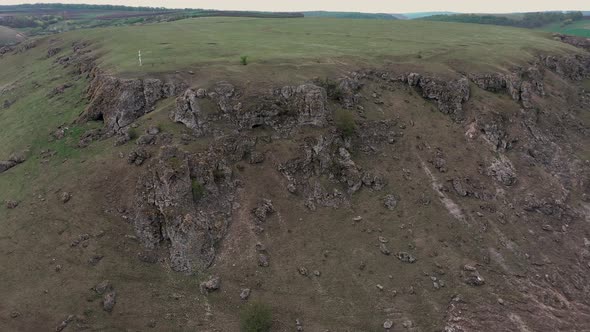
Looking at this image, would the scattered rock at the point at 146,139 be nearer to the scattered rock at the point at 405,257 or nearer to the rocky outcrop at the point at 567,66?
the scattered rock at the point at 405,257

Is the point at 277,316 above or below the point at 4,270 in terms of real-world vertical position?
below

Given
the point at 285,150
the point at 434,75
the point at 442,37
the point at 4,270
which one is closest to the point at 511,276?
the point at 285,150

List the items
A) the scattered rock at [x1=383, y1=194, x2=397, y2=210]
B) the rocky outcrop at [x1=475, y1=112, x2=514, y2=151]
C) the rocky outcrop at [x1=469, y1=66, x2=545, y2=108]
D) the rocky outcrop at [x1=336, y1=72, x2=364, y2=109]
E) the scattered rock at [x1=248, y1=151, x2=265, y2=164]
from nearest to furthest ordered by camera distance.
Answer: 1. the scattered rock at [x1=383, y1=194, x2=397, y2=210]
2. the scattered rock at [x1=248, y1=151, x2=265, y2=164]
3. the rocky outcrop at [x1=336, y1=72, x2=364, y2=109]
4. the rocky outcrop at [x1=475, y1=112, x2=514, y2=151]
5. the rocky outcrop at [x1=469, y1=66, x2=545, y2=108]

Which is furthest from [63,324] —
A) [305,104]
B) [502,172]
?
[502,172]

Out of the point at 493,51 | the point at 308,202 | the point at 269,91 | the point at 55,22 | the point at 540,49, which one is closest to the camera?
the point at 308,202

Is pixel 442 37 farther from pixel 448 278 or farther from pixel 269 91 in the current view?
pixel 448 278

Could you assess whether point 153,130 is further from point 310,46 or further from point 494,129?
point 494,129

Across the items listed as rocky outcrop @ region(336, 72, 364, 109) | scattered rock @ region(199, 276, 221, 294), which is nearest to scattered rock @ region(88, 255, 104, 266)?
scattered rock @ region(199, 276, 221, 294)

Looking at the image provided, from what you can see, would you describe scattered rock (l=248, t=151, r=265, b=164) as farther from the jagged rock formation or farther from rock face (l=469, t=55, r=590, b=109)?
rock face (l=469, t=55, r=590, b=109)
